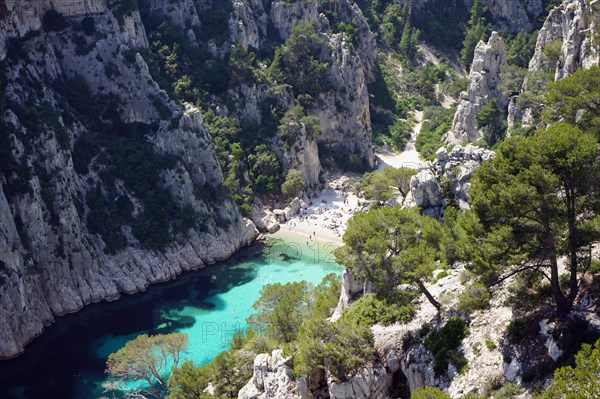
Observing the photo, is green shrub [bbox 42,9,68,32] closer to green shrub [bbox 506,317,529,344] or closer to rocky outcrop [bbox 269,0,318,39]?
rocky outcrop [bbox 269,0,318,39]

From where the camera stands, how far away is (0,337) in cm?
4281

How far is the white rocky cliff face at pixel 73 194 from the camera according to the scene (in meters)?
46.0

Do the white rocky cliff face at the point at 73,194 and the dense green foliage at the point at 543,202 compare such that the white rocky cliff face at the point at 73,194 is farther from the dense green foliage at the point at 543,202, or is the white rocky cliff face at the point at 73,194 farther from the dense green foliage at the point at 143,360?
the dense green foliage at the point at 543,202

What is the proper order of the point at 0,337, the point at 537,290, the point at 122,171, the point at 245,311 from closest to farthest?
the point at 537,290
the point at 0,337
the point at 245,311
the point at 122,171

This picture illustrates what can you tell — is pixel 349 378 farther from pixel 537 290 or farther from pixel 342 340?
pixel 537 290

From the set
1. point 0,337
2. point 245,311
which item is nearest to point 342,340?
point 245,311

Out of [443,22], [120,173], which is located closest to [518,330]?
[120,173]

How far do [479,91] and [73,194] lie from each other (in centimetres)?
4686

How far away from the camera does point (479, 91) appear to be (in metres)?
71.8

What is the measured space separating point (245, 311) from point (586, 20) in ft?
123

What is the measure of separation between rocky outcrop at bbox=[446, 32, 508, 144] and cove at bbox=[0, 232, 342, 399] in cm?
2324

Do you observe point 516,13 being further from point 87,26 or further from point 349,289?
point 349,289

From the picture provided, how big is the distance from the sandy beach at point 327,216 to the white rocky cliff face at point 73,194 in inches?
231

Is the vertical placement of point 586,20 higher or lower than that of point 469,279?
higher
